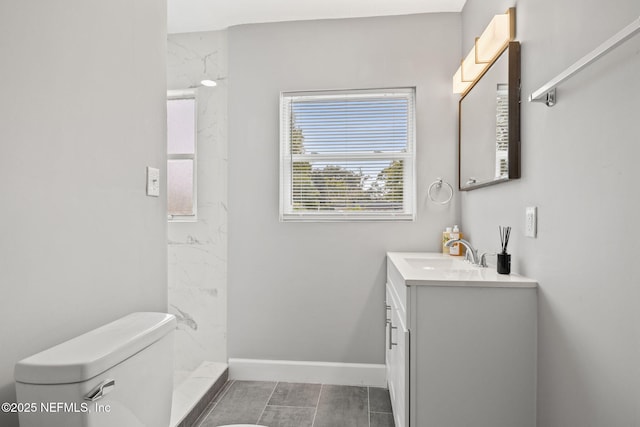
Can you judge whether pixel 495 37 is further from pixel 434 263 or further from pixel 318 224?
pixel 318 224

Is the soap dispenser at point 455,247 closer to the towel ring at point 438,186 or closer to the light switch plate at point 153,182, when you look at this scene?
the towel ring at point 438,186

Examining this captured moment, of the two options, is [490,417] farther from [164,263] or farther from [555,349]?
[164,263]

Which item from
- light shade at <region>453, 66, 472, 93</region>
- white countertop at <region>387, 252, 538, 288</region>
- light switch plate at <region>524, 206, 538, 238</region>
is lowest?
white countertop at <region>387, 252, 538, 288</region>

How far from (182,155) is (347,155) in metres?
1.25

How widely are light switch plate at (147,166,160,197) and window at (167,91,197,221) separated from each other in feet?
4.07

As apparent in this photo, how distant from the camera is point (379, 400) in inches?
90.4

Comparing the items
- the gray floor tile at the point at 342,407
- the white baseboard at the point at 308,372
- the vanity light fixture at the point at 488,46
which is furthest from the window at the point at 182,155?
the vanity light fixture at the point at 488,46

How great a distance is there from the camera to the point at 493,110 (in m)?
1.78

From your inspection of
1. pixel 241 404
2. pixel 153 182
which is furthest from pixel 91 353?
pixel 241 404

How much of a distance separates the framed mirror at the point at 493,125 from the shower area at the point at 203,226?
1.65 m

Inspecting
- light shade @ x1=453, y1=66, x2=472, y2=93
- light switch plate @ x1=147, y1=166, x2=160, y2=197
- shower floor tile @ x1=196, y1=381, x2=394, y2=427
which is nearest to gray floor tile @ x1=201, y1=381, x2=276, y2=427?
shower floor tile @ x1=196, y1=381, x2=394, y2=427

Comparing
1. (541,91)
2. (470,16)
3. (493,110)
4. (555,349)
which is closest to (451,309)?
(555,349)

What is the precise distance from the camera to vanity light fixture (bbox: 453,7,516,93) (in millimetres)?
1634

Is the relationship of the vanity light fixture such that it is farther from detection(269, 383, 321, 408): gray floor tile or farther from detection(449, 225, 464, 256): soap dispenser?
detection(269, 383, 321, 408): gray floor tile
